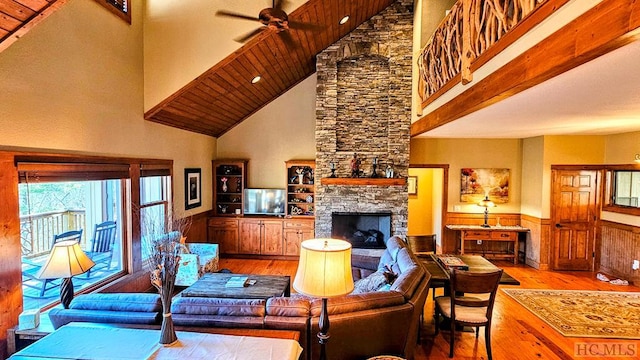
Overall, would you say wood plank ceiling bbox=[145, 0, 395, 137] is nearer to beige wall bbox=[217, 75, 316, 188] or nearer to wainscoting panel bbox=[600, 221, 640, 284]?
beige wall bbox=[217, 75, 316, 188]

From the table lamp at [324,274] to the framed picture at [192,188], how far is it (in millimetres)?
4594

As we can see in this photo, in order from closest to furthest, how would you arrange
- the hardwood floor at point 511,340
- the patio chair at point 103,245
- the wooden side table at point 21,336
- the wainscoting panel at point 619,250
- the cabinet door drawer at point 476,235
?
the wooden side table at point 21,336 < the hardwood floor at point 511,340 < the patio chair at point 103,245 < the wainscoting panel at point 619,250 < the cabinet door drawer at point 476,235

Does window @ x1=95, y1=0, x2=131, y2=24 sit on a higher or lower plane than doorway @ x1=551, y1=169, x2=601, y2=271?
higher

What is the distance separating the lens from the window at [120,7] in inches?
153

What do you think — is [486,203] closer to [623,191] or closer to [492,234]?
[492,234]

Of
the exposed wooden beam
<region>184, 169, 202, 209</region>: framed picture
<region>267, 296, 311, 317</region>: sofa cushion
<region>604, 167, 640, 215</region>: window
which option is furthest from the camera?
<region>184, 169, 202, 209</region>: framed picture

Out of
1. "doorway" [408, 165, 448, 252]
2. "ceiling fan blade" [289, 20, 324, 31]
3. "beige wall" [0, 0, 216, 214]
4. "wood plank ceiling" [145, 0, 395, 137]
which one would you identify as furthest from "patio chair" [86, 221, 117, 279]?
"doorway" [408, 165, 448, 252]

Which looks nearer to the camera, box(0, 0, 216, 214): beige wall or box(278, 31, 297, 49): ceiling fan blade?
box(0, 0, 216, 214): beige wall

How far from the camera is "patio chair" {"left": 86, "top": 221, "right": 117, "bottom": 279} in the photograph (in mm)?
4219

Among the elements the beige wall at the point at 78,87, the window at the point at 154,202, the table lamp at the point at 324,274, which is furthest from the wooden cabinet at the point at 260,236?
the table lamp at the point at 324,274

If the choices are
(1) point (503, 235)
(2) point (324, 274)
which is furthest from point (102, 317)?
(1) point (503, 235)

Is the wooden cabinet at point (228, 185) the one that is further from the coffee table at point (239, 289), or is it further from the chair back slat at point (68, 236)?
the chair back slat at point (68, 236)

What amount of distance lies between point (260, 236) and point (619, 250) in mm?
6726

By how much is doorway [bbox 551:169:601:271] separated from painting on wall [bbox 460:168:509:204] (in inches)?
35.8
